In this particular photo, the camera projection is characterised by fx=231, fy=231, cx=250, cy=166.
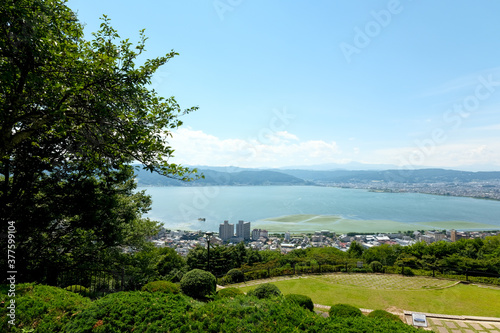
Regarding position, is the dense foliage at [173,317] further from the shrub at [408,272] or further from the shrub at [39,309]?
the shrub at [408,272]

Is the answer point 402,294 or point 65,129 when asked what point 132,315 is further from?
point 402,294

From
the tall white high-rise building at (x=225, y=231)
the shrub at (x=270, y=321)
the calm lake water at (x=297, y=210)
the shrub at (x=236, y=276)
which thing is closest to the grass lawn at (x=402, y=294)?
the shrub at (x=236, y=276)

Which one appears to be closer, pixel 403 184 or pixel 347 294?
pixel 347 294

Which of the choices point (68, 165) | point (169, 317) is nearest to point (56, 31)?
point (68, 165)

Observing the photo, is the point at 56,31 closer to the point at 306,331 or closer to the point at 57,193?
the point at 57,193

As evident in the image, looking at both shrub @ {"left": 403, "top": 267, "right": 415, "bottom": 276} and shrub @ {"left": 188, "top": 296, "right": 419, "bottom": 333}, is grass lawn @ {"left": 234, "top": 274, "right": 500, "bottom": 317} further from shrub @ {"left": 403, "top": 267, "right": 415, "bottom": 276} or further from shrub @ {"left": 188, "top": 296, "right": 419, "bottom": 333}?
shrub @ {"left": 188, "top": 296, "right": 419, "bottom": 333}

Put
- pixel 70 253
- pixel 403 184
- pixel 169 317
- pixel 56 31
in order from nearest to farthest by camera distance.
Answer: pixel 169 317 → pixel 56 31 → pixel 70 253 → pixel 403 184
